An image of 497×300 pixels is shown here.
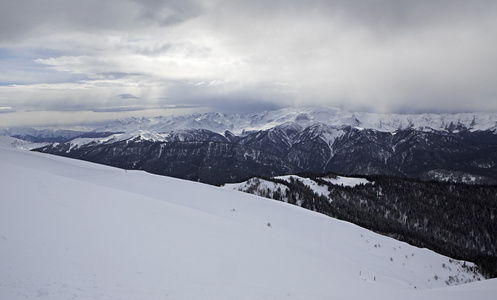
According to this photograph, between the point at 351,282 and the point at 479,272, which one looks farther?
the point at 479,272

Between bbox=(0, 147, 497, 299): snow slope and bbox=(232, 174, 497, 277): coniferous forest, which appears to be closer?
bbox=(0, 147, 497, 299): snow slope

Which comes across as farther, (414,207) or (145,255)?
(414,207)

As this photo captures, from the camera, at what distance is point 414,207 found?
12975cm

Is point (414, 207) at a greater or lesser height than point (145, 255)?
lesser

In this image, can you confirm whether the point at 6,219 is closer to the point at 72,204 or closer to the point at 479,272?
the point at 72,204

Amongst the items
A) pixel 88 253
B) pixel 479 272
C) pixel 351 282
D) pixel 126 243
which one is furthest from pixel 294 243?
pixel 479 272

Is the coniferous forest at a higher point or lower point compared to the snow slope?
lower

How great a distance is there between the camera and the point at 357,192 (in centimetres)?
12400

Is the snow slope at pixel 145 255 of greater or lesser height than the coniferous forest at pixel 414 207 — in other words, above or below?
above

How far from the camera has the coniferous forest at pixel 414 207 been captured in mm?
95125

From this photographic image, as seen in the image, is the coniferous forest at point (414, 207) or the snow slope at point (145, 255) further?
the coniferous forest at point (414, 207)

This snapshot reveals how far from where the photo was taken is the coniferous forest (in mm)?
95125

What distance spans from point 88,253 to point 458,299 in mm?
12364

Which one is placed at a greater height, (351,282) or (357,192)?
(351,282)
